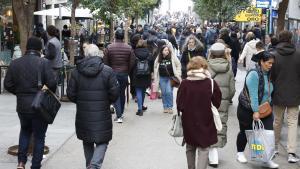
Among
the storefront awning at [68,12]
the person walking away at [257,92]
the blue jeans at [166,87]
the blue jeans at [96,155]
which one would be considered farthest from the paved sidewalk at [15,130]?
→ the storefront awning at [68,12]

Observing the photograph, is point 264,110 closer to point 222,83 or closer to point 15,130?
point 222,83

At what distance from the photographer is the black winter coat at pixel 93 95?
6.65 meters

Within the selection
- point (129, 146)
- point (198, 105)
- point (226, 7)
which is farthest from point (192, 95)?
point (226, 7)

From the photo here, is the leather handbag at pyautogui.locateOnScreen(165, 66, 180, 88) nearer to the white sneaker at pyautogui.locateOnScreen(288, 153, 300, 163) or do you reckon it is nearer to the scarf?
the white sneaker at pyautogui.locateOnScreen(288, 153, 300, 163)

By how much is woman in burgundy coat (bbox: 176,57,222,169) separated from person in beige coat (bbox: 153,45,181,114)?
5330 mm

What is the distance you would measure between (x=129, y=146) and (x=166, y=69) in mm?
3139

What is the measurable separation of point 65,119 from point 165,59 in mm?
2421

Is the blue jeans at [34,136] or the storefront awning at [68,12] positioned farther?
the storefront awning at [68,12]

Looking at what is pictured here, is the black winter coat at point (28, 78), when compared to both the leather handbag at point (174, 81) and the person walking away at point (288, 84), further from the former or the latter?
the leather handbag at point (174, 81)

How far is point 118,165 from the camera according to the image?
8.02 m

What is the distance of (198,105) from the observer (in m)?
6.52

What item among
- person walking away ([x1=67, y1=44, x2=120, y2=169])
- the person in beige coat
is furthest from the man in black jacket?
the person in beige coat

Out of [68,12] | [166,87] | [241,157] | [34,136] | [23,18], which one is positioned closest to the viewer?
[34,136]

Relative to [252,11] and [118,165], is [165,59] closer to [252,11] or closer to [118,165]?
[118,165]
